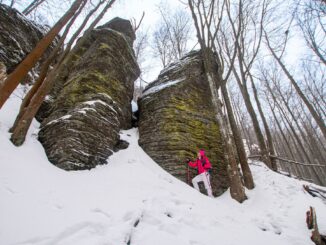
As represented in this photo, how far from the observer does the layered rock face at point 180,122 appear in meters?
7.25

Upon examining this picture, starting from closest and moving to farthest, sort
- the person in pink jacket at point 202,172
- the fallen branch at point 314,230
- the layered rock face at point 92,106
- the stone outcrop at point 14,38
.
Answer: the fallen branch at point 314,230, the layered rock face at point 92,106, the person in pink jacket at point 202,172, the stone outcrop at point 14,38

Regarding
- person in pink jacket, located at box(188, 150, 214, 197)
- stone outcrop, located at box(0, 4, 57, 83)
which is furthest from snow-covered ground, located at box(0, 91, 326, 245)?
stone outcrop, located at box(0, 4, 57, 83)

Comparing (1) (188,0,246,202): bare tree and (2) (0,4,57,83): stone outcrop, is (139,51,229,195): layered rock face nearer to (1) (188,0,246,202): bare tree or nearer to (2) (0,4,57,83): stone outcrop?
(1) (188,0,246,202): bare tree

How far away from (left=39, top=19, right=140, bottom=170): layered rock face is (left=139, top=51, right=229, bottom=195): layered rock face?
3.70 feet

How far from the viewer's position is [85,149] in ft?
17.8

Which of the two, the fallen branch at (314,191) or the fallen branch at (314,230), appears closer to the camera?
the fallen branch at (314,230)

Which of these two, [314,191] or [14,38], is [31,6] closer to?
[14,38]

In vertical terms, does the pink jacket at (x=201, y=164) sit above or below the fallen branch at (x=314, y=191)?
above

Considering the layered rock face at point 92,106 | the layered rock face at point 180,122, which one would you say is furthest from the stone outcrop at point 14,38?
the layered rock face at point 180,122

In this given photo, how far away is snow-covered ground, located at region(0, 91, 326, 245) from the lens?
2.99 metres

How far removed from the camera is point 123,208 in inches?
157

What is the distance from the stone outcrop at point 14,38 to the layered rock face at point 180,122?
5.44 m

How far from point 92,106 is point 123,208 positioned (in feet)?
11.6

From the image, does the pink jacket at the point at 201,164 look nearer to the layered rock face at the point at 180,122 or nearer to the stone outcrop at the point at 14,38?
the layered rock face at the point at 180,122
